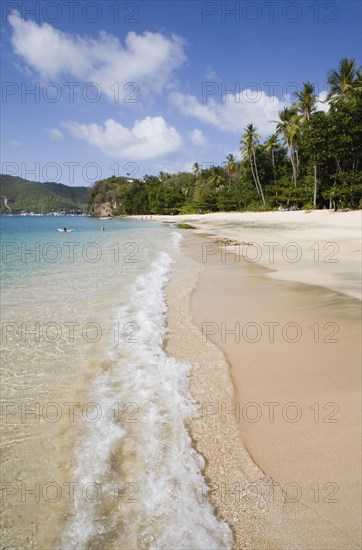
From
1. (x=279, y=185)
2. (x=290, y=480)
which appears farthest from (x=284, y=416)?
(x=279, y=185)

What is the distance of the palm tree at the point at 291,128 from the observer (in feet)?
165

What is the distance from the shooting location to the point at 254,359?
5.11 meters

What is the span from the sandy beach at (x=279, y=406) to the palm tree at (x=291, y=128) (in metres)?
48.8

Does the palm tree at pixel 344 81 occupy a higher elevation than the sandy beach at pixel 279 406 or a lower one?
higher

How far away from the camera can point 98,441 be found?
3361 mm

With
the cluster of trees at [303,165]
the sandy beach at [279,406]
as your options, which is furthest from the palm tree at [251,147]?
the sandy beach at [279,406]

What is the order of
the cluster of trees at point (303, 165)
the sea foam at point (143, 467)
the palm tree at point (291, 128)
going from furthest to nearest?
the palm tree at point (291, 128)
the cluster of trees at point (303, 165)
the sea foam at point (143, 467)

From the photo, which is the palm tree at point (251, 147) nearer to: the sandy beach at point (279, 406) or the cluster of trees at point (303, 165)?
the cluster of trees at point (303, 165)

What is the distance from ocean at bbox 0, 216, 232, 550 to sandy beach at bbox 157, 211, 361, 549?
0.27m

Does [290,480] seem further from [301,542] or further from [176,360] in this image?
[176,360]

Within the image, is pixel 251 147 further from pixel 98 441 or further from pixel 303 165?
pixel 98 441

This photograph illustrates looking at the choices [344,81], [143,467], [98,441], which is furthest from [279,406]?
[344,81]

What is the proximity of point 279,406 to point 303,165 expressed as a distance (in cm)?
6022

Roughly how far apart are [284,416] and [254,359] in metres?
1.50
